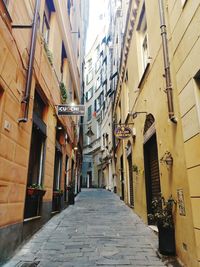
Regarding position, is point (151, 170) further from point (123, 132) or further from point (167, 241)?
point (167, 241)

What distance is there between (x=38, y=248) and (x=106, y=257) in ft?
4.58

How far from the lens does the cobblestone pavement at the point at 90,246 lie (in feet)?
11.8

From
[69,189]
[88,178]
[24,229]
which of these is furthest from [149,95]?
[88,178]

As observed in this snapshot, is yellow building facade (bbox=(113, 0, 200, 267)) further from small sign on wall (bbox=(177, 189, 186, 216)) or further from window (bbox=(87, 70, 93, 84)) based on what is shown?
window (bbox=(87, 70, 93, 84))

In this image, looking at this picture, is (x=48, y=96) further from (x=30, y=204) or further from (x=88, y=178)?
(x=88, y=178)

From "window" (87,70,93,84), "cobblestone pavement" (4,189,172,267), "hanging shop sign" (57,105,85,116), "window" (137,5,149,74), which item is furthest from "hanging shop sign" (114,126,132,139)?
"window" (87,70,93,84)

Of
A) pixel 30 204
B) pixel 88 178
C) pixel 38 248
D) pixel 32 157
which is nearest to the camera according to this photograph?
Answer: pixel 38 248

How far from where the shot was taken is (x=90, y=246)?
4.37 metres

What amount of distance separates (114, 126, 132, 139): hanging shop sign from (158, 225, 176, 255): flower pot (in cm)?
429

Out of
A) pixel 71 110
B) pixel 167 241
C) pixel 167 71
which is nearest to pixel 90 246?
pixel 167 241

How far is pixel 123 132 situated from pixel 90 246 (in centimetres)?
447

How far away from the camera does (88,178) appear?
3011 centimetres

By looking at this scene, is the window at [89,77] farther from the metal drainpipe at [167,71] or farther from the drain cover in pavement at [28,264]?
the drain cover in pavement at [28,264]

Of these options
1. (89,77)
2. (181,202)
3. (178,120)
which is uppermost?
(89,77)
